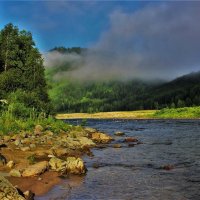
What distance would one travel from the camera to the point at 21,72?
7262 centimetres

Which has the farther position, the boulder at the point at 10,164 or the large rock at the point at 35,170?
the boulder at the point at 10,164

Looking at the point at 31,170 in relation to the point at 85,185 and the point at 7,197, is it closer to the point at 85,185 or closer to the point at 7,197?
the point at 85,185

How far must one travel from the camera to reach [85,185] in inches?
1030

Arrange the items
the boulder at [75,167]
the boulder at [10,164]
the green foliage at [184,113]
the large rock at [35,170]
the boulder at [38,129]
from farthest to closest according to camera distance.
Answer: the green foliage at [184,113] < the boulder at [38,129] < the boulder at [75,167] < the boulder at [10,164] < the large rock at [35,170]

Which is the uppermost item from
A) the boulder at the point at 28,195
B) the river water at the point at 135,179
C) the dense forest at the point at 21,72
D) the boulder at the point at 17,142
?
the dense forest at the point at 21,72

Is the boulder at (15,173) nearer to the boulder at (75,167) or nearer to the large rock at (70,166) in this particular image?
the large rock at (70,166)

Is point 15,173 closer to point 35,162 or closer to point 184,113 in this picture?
point 35,162

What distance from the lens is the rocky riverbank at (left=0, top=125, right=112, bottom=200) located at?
23.9m

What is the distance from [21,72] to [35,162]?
42.6 m

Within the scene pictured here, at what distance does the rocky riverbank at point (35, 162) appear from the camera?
78.4 feet

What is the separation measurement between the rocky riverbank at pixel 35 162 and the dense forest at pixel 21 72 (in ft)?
50.0

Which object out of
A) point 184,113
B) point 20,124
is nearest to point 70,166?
point 20,124

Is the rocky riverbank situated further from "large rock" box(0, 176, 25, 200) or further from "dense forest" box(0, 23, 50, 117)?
"dense forest" box(0, 23, 50, 117)

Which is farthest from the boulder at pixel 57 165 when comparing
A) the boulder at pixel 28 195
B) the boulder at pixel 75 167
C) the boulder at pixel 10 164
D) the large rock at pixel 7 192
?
the large rock at pixel 7 192
